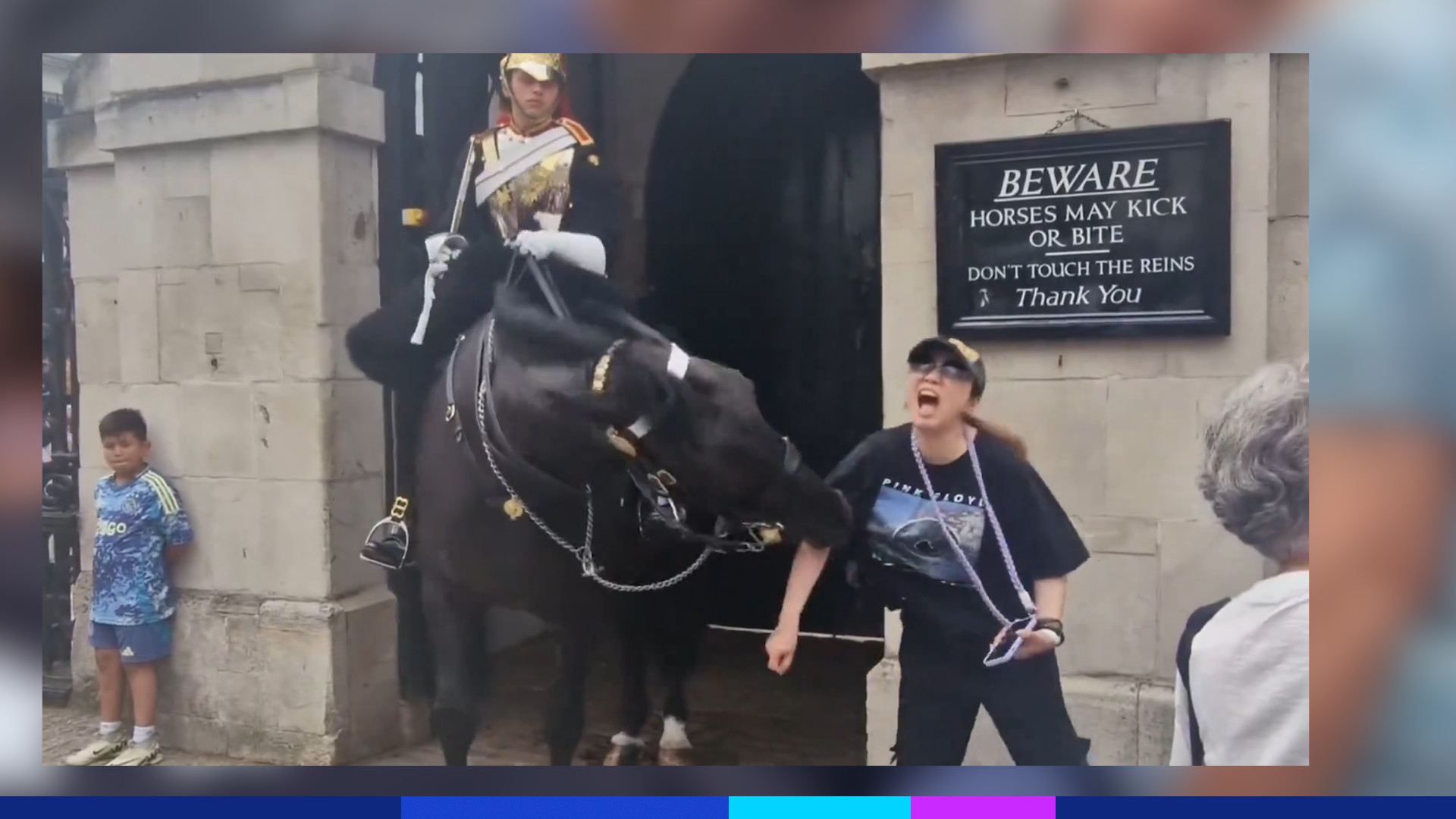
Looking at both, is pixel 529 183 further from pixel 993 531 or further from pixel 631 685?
pixel 993 531

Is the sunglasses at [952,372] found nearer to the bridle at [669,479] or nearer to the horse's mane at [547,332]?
the bridle at [669,479]

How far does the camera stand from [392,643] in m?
3.04

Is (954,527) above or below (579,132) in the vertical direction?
below

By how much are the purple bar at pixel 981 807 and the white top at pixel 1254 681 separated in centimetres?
38

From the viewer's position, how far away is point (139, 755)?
3125 millimetres

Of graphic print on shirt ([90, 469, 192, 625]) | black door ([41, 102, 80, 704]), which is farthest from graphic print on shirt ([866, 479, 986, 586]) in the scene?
black door ([41, 102, 80, 704])

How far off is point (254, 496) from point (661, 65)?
169cm

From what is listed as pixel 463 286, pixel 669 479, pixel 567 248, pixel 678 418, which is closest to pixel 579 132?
pixel 567 248

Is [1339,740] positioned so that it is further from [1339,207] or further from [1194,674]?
[1339,207]

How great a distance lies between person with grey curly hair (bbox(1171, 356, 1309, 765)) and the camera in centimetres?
278

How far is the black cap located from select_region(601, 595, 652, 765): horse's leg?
1.05 meters

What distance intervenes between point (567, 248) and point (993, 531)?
1377mm

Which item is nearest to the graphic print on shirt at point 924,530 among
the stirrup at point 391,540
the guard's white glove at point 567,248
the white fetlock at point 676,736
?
the white fetlock at point 676,736

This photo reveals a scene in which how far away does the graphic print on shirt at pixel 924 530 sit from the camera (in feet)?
9.30
